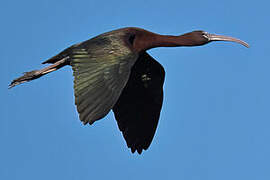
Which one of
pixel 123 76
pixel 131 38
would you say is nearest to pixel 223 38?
pixel 131 38

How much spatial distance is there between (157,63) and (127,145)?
170 cm

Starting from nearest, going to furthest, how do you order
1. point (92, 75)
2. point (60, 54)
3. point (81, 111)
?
1. point (81, 111)
2. point (92, 75)
3. point (60, 54)

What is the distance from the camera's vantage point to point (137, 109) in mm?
14328

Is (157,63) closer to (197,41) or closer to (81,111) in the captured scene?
(197,41)

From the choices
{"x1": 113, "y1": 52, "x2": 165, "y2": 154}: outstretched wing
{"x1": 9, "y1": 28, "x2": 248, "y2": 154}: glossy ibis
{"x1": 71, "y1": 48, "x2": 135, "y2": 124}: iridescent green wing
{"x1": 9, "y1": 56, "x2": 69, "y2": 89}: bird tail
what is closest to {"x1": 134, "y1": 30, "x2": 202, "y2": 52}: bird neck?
{"x1": 9, "y1": 28, "x2": 248, "y2": 154}: glossy ibis

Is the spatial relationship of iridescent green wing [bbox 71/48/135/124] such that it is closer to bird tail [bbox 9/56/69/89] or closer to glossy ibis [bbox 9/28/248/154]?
glossy ibis [bbox 9/28/248/154]

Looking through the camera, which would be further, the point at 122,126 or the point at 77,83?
the point at 122,126

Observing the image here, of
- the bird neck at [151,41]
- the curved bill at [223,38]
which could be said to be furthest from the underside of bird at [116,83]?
the curved bill at [223,38]

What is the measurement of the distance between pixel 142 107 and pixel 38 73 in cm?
224

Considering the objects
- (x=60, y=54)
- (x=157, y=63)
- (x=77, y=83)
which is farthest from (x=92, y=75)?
(x=157, y=63)

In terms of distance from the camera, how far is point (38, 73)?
43.8ft

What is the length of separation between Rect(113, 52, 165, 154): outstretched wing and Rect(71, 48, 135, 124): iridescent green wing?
109 inches

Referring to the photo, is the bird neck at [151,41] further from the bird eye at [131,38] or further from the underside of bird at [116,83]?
the underside of bird at [116,83]

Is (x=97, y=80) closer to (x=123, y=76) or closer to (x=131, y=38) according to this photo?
(x=123, y=76)
